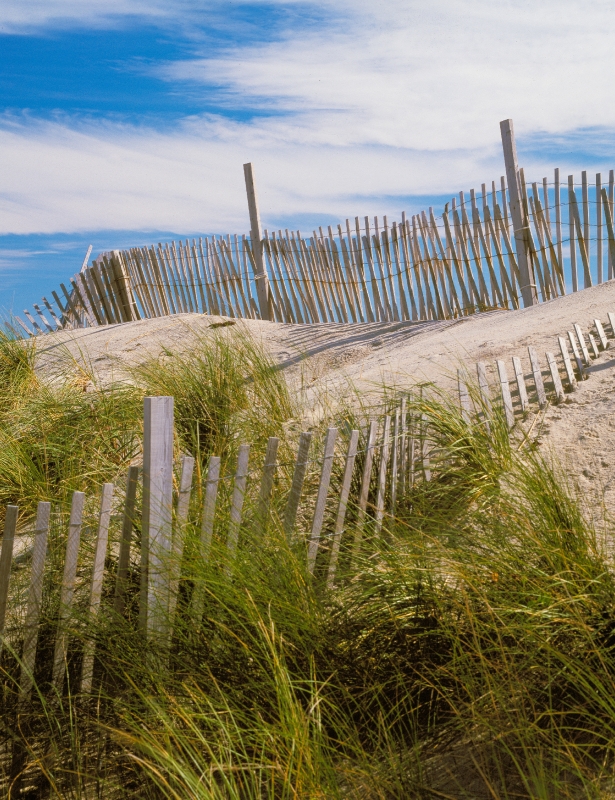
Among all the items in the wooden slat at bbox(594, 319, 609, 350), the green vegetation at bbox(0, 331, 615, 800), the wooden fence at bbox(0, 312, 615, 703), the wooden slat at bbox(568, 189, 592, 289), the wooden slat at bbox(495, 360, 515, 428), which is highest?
the wooden slat at bbox(568, 189, 592, 289)

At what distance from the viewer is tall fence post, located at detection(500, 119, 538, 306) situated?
824 cm

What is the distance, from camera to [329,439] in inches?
122

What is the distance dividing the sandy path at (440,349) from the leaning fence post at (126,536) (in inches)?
75.7

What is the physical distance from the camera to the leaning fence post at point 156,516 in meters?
2.52

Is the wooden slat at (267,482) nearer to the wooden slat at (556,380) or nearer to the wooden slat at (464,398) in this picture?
the wooden slat at (464,398)

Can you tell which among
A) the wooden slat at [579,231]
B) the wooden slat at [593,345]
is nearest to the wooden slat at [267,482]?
the wooden slat at [593,345]

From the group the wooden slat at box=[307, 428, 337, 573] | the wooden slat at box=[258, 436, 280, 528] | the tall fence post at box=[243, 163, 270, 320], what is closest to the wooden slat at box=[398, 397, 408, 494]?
the wooden slat at box=[307, 428, 337, 573]

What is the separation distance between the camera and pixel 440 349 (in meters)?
6.46

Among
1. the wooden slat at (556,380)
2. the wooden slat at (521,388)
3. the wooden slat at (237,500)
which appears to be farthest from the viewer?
the wooden slat at (556,380)

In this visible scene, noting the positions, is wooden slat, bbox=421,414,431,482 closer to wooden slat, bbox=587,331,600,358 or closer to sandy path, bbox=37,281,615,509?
sandy path, bbox=37,281,615,509

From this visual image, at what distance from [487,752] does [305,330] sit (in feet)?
24.8

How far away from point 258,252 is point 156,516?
8.63 m

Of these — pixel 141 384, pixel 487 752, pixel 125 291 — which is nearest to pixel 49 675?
pixel 487 752

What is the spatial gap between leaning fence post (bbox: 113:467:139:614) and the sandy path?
192cm
